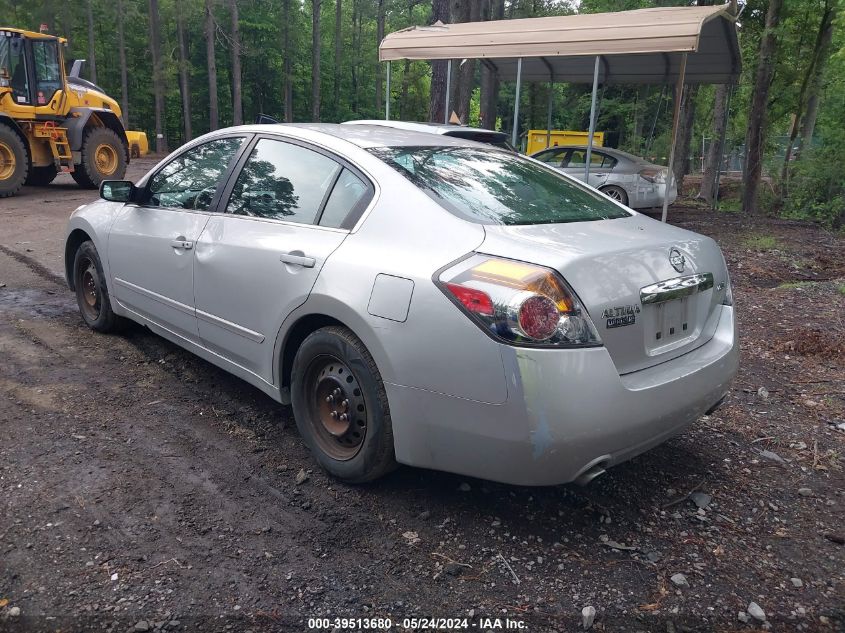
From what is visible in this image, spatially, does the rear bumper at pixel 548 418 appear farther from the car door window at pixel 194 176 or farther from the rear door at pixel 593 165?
the rear door at pixel 593 165

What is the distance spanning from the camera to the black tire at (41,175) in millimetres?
15500

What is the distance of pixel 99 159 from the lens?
15.4 meters

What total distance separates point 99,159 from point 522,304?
613 inches

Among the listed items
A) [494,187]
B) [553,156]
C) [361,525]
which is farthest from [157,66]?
[361,525]

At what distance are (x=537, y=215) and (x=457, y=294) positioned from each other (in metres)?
0.79

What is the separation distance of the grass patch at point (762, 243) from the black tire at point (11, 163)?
13.4m

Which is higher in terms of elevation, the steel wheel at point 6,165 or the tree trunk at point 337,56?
the tree trunk at point 337,56

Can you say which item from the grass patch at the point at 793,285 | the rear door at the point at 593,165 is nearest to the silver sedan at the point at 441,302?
the grass patch at the point at 793,285

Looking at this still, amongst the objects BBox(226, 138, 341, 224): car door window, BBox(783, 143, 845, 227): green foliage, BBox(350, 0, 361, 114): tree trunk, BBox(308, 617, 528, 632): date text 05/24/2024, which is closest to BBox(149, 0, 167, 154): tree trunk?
BBox(350, 0, 361, 114): tree trunk

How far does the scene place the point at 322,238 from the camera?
314 centimetres

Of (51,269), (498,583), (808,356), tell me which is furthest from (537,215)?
(51,269)

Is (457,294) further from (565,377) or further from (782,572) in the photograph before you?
(782,572)

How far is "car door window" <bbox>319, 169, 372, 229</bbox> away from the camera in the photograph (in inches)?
123

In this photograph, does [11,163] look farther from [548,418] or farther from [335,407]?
[548,418]
